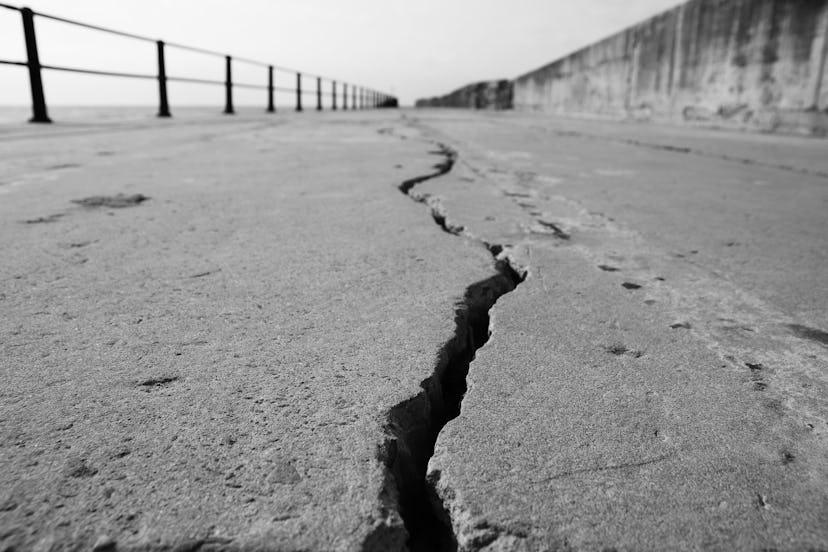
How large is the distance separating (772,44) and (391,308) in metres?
6.49

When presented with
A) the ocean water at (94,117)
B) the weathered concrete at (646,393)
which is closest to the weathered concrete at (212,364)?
the weathered concrete at (646,393)

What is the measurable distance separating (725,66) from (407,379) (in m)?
7.30

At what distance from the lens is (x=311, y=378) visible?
0.78 meters

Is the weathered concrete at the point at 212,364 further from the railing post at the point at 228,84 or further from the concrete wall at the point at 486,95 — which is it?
the concrete wall at the point at 486,95

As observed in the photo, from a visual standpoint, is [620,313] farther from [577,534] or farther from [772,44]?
Result: [772,44]

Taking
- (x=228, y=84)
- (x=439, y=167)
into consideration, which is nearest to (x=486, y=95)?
(x=228, y=84)

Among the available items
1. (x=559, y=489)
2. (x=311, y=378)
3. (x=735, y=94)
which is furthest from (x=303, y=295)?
(x=735, y=94)

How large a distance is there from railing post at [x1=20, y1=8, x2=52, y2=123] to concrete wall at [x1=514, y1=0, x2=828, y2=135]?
6942 mm

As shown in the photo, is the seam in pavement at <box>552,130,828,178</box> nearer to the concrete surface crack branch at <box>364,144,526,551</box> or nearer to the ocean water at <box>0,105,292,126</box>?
the concrete surface crack branch at <box>364,144,526,551</box>

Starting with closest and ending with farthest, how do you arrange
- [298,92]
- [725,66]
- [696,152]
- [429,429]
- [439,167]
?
→ [429,429]
[439,167]
[696,152]
[725,66]
[298,92]

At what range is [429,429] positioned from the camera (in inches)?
28.7

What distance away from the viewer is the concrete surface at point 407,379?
538 millimetres

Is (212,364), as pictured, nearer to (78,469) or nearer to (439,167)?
(78,469)

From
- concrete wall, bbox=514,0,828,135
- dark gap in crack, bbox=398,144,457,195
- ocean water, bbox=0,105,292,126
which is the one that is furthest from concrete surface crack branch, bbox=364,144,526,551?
concrete wall, bbox=514,0,828,135
